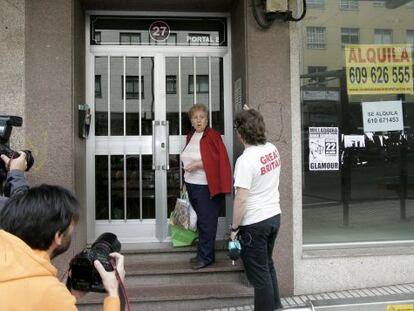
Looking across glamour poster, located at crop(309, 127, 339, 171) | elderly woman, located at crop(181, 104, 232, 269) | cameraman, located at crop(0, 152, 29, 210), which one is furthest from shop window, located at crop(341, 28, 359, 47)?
cameraman, located at crop(0, 152, 29, 210)

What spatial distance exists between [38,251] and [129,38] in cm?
410

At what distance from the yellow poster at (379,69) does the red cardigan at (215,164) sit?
152 centimetres

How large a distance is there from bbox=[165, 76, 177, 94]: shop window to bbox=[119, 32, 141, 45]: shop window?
0.53m

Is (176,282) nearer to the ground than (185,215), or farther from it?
nearer to the ground

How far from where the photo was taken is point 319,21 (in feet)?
16.8

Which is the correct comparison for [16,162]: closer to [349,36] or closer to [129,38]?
[129,38]

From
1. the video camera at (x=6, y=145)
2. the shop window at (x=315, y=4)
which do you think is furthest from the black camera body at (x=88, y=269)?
the shop window at (x=315, y=4)

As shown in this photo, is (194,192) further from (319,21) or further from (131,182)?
(319,21)

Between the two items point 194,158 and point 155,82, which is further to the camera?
point 155,82

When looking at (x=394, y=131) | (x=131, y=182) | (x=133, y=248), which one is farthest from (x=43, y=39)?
(x=394, y=131)

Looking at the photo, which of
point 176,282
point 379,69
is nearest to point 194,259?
point 176,282

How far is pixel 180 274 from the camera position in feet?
15.7

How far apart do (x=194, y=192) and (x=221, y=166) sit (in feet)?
1.29

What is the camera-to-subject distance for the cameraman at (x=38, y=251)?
150 centimetres
